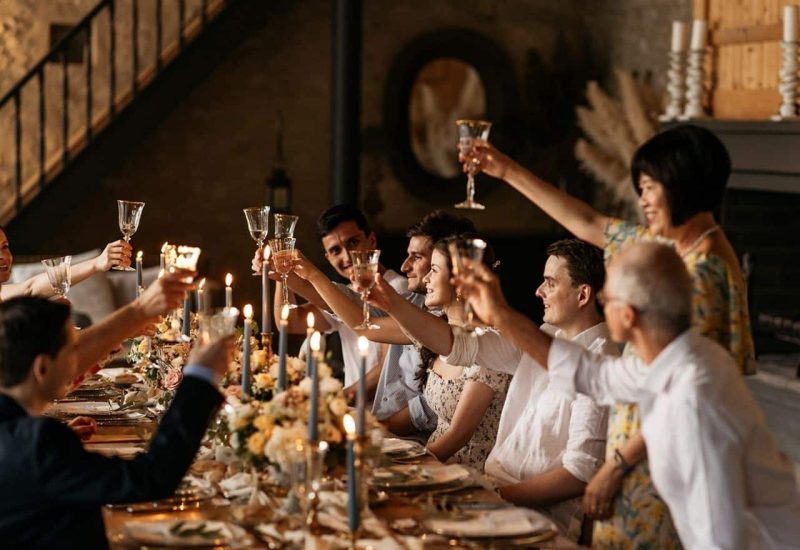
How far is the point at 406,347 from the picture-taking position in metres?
4.33

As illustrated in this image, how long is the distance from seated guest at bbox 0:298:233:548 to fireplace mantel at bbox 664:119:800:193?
4349 millimetres

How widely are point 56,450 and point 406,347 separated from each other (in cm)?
218

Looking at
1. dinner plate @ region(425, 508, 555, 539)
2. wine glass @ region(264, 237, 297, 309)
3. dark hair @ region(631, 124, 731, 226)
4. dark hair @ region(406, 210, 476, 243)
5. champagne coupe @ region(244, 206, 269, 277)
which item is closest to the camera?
dinner plate @ region(425, 508, 555, 539)

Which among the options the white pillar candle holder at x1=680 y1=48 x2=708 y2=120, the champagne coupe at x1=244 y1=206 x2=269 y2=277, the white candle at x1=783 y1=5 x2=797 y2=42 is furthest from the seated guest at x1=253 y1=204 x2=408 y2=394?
the white pillar candle holder at x1=680 y1=48 x2=708 y2=120

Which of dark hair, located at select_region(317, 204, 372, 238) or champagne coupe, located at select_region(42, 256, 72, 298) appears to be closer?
champagne coupe, located at select_region(42, 256, 72, 298)

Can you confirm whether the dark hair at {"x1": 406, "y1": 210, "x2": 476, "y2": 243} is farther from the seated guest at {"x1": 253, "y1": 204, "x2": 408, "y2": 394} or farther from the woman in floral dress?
the woman in floral dress

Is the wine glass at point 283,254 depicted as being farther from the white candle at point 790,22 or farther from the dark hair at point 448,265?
the white candle at point 790,22

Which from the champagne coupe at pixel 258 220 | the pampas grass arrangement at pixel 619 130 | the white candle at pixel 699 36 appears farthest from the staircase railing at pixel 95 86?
the champagne coupe at pixel 258 220

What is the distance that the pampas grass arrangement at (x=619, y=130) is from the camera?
785 cm

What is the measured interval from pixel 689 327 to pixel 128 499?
109 cm

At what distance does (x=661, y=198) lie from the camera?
2754 mm

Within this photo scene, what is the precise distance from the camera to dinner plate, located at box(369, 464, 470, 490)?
2824 mm

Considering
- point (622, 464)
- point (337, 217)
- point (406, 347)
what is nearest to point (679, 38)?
point (337, 217)

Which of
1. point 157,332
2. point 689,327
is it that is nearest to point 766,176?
point 157,332
